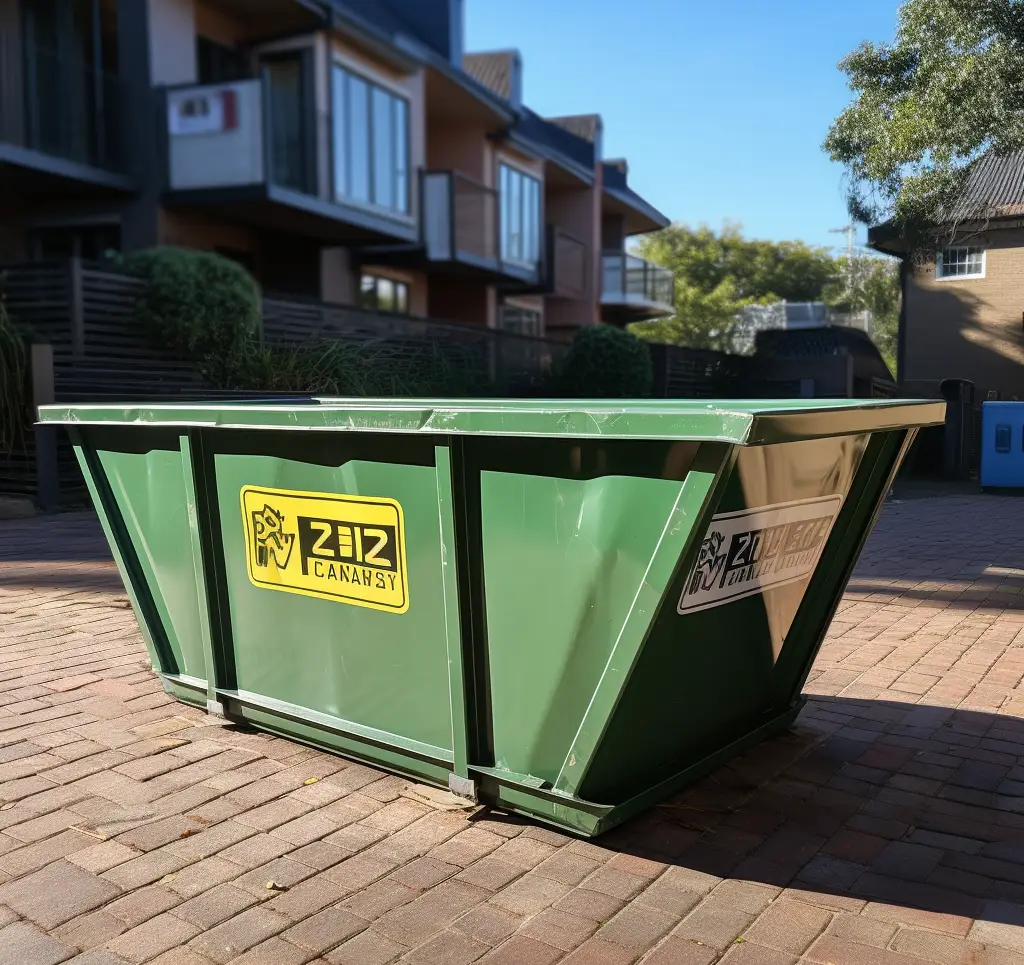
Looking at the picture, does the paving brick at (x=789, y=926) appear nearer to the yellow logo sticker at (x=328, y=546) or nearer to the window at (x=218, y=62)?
the yellow logo sticker at (x=328, y=546)

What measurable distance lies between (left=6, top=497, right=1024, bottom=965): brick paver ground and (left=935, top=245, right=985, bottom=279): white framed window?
76.8ft

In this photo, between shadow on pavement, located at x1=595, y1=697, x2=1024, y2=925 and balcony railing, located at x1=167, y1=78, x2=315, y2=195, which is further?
balcony railing, located at x1=167, y1=78, x2=315, y2=195

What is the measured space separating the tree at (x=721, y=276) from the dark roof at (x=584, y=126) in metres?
17.9

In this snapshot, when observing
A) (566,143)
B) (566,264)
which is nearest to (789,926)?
(566,264)

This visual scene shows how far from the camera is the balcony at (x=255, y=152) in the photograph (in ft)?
48.0

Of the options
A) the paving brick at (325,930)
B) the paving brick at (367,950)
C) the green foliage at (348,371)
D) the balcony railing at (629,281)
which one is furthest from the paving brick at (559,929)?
the balcony railing at (629,281)

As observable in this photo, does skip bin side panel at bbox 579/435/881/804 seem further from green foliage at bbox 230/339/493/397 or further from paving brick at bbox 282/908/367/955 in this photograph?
green foliage at bbox 230/339/493/397

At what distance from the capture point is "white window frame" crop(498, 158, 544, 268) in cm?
2350

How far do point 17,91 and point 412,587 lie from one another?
13.9m

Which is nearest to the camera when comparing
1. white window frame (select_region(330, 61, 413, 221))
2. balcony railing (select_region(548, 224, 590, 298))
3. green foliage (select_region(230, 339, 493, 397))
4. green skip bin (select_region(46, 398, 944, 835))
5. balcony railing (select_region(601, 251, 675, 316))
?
green skip bin (select_region(46, 398, 944, 835))

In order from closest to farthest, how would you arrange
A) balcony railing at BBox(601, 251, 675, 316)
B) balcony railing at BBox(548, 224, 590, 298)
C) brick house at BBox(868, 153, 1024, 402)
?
brick house at BBox(868, 153, 1024, 402)
balcony railing at BBox(548, 224, 590, 298)
balcony railing at BBox(601, 251, 675, 316)

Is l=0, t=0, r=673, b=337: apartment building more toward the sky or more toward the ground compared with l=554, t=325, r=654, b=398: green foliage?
more toward the sky

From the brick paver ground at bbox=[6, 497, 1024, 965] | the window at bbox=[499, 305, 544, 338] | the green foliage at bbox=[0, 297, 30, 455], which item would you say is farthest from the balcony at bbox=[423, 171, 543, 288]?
the brick paver ground at bbox=[6, 497, 1024, 965]

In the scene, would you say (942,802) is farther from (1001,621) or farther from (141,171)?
(141,171)
